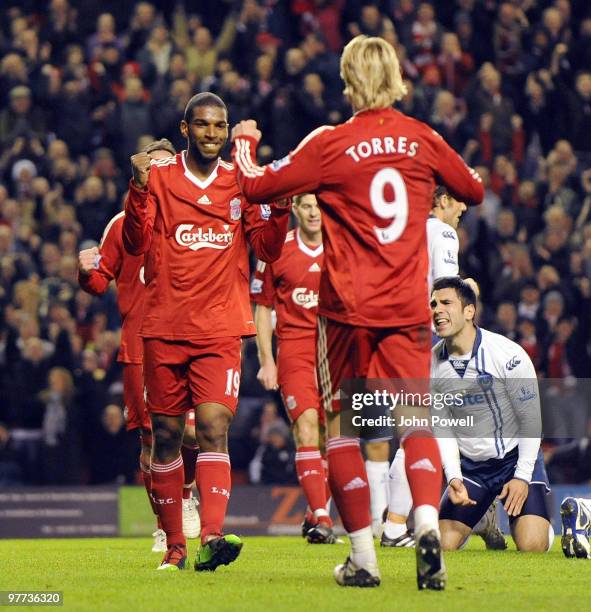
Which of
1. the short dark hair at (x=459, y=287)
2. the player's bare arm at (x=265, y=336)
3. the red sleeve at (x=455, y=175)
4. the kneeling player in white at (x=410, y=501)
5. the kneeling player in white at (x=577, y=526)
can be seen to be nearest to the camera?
the red sleeve at (x=455, y=175)

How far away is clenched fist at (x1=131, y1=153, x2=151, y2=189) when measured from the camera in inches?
289

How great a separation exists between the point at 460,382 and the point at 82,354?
7589 millimetres

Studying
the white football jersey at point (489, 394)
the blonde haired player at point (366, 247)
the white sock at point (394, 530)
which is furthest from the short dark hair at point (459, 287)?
the blonde haired player at point (366, 247)

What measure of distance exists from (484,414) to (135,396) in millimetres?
2362

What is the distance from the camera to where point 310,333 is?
1082cm

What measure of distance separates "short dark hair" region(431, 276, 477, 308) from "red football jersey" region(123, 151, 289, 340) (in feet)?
5.36

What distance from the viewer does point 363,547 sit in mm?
6441

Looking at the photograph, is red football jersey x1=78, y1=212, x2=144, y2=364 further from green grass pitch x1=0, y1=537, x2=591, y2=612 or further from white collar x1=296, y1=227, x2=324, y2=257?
white collar x1=296, y1=227, x2=324, y2=257

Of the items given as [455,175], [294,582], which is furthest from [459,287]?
[294,582]

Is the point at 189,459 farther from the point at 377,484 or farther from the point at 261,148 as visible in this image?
the point at 261,148

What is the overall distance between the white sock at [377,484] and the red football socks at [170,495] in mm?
3285

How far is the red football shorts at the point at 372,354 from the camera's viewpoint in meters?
6.49

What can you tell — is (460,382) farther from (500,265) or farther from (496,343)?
(500,265)

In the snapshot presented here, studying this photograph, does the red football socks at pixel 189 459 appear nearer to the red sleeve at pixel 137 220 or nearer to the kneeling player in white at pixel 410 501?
the kneeling player in white at pixel 410 501
